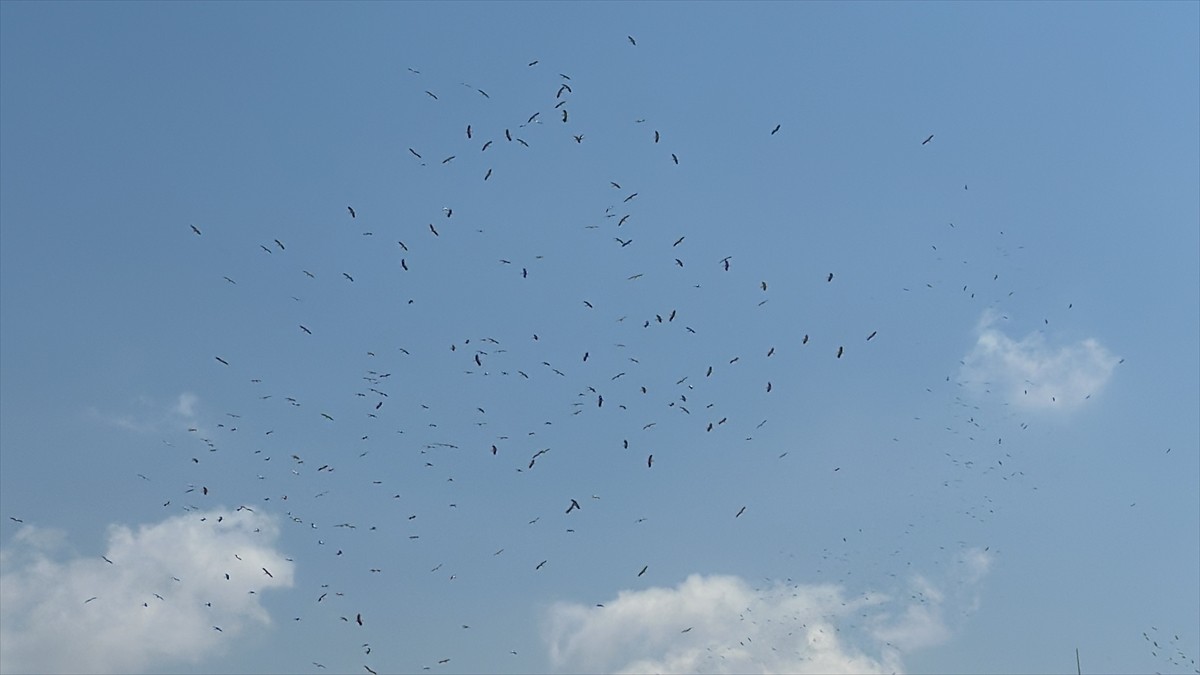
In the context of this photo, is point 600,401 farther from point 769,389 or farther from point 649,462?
→ point 769,389

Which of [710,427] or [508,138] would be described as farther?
[710,427]

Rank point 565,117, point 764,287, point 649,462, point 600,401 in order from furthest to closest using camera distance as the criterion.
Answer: point 649,462, point 600,401, point 764,287, point 565,117

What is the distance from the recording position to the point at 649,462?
57781mm

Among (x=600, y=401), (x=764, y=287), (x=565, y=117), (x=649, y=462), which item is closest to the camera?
(x=565, y=117)

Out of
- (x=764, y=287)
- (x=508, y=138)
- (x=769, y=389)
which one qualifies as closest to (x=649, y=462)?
(x=769, y=389)

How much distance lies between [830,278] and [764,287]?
866 centimetres

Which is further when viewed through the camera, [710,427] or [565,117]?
[710,427]

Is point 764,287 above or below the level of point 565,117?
below

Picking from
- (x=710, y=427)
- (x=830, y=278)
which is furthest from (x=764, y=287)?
(x=710, y=427)

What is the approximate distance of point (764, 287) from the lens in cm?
4991

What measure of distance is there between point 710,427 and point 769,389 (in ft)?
18.7

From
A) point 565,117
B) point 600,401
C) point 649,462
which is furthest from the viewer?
point 649,462

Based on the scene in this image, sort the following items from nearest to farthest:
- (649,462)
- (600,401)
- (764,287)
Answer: (764,287), (600,401), (649,462)

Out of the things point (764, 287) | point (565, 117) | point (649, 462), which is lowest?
point (649, 462)
